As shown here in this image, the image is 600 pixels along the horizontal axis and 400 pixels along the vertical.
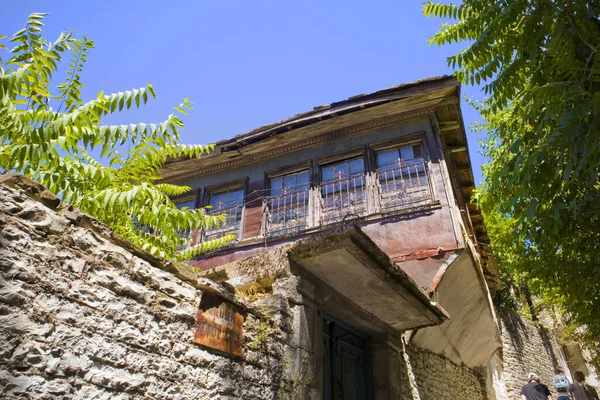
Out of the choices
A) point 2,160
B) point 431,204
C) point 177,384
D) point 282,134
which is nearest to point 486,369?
point 431,204

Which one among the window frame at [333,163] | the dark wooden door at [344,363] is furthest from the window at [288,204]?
the dark wooden door at [344,363]

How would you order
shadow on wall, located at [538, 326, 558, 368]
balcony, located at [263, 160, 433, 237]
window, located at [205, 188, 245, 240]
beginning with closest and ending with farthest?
balcony, located at [263, 160, 433, 237] < window, located at [205, 188, 245, 240] < shadow on wall, located at [538, 326, 558, 368]

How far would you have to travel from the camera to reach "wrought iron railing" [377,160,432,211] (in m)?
6.94

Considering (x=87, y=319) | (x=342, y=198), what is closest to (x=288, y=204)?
(x=342, y=198)

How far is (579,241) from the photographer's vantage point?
215 inches

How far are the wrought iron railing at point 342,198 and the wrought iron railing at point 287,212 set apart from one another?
0.37 m

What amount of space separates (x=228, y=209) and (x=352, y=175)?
2689 mm

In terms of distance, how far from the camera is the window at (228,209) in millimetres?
8320

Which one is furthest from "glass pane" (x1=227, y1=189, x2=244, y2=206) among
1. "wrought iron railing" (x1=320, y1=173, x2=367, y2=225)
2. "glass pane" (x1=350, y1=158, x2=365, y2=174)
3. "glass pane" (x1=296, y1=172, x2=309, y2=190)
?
"glass pane" (x1=350, y1=158, x2=365, y2=174)

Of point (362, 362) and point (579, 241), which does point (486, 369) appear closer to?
point (579, 241)

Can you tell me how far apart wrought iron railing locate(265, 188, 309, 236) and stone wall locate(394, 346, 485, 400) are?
2858 mm

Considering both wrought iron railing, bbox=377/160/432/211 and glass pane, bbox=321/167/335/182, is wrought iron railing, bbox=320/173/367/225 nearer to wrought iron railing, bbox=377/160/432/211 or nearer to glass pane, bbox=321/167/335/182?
glass pane, bbox=321/167/335/182

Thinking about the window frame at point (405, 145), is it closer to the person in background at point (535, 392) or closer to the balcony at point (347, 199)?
the balcony at point (347, 199)

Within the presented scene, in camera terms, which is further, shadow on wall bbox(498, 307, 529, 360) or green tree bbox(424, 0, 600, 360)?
shadow on wall bbox(498, 307, 529, 360)
